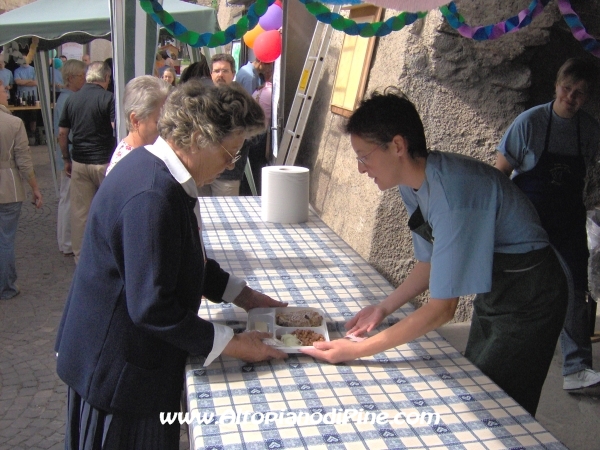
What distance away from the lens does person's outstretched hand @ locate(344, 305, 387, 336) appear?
1.86 meters

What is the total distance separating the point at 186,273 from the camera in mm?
1595

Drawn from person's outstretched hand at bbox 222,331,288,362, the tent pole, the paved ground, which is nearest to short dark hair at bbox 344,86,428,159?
person's outstretched hand at bbox 222,331,288,362

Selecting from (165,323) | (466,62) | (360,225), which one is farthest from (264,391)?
(466,62)

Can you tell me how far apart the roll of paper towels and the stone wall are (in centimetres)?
58

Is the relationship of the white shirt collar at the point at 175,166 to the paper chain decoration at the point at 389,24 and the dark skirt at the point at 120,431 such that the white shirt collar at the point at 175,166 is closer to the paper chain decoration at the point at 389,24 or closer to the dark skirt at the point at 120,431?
the dark skirt at the point at 120,431

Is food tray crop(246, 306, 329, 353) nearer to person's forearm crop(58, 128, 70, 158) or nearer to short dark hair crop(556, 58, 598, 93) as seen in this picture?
short dark hair crop(556, 58, 598, 93)

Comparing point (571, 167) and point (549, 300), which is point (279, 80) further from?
point (549, 300)

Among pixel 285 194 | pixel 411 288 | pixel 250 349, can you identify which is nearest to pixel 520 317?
pixel 411 288

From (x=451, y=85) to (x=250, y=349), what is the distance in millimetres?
2451

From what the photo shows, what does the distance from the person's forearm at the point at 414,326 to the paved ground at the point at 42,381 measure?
64.1 inches

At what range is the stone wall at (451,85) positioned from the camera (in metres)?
3.47

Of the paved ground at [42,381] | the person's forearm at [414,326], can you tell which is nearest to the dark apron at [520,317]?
the person's forearm at [414,326]

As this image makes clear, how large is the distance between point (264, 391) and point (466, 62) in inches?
104

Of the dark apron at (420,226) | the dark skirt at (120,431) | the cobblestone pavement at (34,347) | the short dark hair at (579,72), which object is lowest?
the cobblestone pavement at (34,347)
